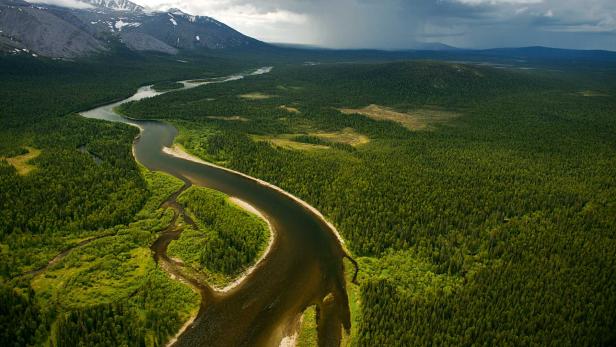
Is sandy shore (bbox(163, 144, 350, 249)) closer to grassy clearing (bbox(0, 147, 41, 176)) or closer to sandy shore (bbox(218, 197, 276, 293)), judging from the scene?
sandy shore (bbox(218, 197, 276, 293))

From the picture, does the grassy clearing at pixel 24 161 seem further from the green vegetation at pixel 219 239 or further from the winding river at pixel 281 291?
the winding river at pixel 281 291

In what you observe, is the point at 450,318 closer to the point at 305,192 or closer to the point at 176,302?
the point at 176,302

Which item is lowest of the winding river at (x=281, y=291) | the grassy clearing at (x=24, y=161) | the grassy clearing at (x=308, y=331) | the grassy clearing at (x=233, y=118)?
the grassy clearing at (x=308, y=331)

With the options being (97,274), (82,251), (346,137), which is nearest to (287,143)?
(346,137)

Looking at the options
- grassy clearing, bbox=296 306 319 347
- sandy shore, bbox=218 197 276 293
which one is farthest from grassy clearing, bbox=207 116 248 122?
grassy clearing, bbox=296 306 319 347

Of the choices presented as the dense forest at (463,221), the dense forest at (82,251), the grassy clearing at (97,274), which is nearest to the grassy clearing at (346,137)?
the dense forest at (463,221)

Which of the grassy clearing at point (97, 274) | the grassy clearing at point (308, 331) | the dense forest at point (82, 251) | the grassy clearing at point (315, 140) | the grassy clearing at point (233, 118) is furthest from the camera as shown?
the grassy clearing at point (233, 118)
